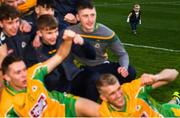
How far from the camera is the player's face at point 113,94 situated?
5324 mm

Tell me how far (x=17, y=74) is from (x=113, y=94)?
122 cm

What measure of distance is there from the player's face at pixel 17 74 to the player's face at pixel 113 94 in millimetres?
1002

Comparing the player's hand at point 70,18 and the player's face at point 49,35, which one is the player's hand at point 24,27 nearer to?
the player's face at point 49,35

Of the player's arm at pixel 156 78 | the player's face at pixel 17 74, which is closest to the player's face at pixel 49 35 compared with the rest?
the player's face at pixel 17 74

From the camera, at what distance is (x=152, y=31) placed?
1944 cm

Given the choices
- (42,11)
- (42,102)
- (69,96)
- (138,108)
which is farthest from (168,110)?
(42,11)

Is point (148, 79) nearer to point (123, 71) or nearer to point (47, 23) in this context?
point (123, 71)

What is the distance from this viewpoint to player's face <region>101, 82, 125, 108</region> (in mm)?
5324

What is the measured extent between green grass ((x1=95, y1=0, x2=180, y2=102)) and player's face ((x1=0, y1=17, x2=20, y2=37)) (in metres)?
3.43

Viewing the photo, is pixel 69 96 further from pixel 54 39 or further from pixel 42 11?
pixel 42 11

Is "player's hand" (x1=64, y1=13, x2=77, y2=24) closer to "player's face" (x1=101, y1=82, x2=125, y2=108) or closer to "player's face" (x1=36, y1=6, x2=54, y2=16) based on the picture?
"player's face" (x1=36, y1=6, x2=54, y2=16)

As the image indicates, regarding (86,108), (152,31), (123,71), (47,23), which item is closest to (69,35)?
(47,23)

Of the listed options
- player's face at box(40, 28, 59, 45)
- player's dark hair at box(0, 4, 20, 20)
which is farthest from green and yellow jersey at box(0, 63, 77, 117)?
player's dark hair at box(0, 4, 20, 20)

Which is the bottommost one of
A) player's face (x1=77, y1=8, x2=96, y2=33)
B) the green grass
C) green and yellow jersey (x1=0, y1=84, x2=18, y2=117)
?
the green grass
